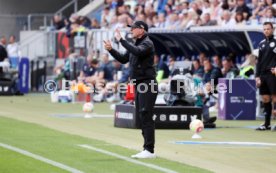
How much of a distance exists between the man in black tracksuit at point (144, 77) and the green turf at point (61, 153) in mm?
353

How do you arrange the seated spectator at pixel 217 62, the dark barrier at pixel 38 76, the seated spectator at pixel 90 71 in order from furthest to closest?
the dark barrier at pixel 38 76 → the seated spectator at pixel 90 71 → the seated spectator at pixel 217 62

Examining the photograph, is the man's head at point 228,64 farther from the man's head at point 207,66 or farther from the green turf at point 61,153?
the green turf at point 61,153

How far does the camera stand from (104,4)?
128ft

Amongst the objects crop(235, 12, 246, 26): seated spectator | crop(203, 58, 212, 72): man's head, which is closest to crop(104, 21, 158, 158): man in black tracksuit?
crop(203, 58, 212, 72): man's head

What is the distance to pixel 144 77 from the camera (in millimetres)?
13805

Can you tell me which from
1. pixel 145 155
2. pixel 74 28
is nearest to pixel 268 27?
pixel 145 155

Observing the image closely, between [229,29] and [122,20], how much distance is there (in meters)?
8.23

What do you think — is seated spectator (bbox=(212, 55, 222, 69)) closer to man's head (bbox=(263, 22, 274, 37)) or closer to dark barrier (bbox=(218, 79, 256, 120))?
dark barrier (bbox=(218, 79, 256, 120))

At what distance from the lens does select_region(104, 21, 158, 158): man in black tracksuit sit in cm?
1357

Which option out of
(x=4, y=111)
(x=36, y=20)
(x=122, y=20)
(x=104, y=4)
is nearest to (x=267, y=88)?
(x=4, y=111)

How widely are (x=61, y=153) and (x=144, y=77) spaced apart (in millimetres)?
1616

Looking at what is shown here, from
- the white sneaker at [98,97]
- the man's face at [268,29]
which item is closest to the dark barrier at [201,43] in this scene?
the white sneaker at [98,97]

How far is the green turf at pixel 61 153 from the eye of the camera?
12.3m

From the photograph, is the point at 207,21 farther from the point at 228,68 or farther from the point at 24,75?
the point at 24,75
